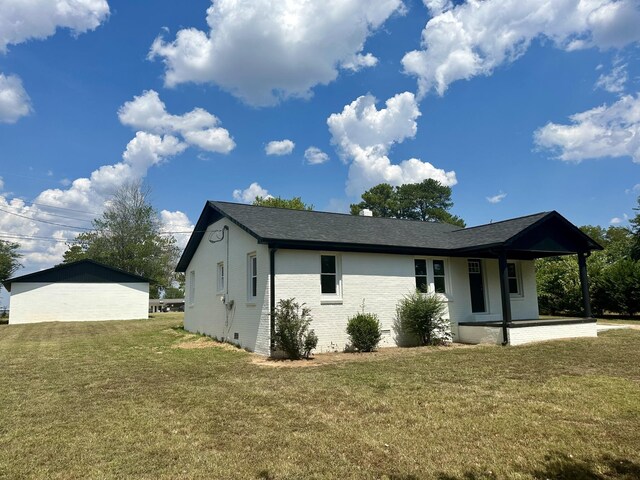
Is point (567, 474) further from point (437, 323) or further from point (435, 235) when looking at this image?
point (435, 235)

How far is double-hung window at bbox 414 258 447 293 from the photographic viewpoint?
47.1 feet

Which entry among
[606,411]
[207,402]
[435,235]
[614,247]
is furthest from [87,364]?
[614,247]

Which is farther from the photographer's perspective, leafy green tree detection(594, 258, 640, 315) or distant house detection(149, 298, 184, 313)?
distant house detection(149, 298, 184, 313)

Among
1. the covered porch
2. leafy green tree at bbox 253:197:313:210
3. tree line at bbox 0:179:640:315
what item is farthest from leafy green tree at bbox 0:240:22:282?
the covered porch

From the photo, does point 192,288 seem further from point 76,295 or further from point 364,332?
point 76,295

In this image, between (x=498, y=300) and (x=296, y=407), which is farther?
(x=498, y=300)

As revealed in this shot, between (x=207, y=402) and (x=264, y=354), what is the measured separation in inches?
204

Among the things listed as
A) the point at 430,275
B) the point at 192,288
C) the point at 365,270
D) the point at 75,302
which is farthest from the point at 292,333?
the point at 75,302

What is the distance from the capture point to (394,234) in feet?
49.8

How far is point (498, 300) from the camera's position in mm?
15906

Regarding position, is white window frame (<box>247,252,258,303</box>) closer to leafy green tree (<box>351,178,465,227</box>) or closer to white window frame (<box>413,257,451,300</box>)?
white window frame (<box>413,257,451,300</box>)

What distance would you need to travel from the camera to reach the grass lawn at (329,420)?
418 centimetres

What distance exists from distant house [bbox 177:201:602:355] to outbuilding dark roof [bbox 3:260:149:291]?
693 inches

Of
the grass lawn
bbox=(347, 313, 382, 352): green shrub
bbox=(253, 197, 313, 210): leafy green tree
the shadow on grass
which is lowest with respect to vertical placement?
the shadow on grass
